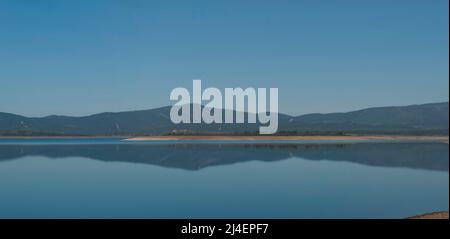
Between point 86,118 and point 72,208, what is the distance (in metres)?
148

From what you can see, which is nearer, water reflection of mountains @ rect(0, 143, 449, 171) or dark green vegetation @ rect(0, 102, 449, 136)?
water reflection of mountains @ rect(0, 143, 449, 171)

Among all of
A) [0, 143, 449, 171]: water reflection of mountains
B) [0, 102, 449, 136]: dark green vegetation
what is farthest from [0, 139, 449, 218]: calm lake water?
[0, 102, 449, 136]: dark green vegetation

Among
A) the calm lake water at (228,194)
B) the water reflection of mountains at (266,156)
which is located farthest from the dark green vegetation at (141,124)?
the calm lake water at (228,194)

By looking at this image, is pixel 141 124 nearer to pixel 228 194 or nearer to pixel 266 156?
pixel 266 156

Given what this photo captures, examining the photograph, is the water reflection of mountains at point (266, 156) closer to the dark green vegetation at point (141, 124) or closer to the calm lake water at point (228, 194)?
the calm lake water at point (228, 194)

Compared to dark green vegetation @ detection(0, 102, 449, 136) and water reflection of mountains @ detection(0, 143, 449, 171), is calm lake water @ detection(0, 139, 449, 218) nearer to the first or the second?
water reflection of mountains @ detection(0, 143, 449, 171)

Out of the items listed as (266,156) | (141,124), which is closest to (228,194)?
(266,156)

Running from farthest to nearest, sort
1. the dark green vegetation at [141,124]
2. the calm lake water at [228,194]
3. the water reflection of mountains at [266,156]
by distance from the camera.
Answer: the dark green vegetation at [141,124]
the water reflection of mountains at [266,156]
the calm lake water at [228,194]

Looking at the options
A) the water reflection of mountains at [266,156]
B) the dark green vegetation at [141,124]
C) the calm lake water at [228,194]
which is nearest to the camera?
the calm lake water at [228,194]
